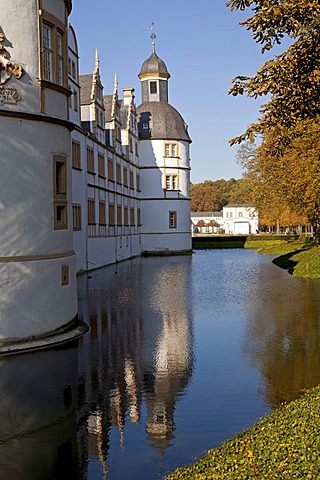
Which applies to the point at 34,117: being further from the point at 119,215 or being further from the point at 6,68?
the point at 119,215

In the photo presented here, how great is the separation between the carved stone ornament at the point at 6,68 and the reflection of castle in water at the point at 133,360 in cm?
630

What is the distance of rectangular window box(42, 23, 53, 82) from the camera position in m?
13.8

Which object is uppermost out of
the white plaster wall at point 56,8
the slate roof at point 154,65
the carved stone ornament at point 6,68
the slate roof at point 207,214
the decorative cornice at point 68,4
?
the slate roof at point 154,65

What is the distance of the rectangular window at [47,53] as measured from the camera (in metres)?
13.8

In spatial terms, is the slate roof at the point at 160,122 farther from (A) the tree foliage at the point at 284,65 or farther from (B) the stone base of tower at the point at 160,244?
(A) the tree foliage at the point at 284,65

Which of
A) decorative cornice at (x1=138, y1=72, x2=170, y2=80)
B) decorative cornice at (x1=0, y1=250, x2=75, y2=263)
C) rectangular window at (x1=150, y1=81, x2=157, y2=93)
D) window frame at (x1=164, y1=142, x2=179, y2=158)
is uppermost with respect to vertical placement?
decorative cornice at (x1=138, y1=72, x2=170, y2=80)

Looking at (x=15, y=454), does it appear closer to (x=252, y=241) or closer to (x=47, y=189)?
(x=47, y=189)

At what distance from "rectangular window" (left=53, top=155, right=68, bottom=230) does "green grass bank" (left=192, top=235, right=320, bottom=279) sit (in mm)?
16743

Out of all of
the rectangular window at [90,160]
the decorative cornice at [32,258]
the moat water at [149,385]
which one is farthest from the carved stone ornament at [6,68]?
the rectangular window at [90,160]

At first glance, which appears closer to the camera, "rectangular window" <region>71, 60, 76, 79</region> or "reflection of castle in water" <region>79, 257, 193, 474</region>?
"reflection of castle in water" <region>79, 257, 193, 474</region>

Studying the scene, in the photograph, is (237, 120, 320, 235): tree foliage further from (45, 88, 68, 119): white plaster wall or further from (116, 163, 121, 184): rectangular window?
(116, 163, 121, 184): rectangular window

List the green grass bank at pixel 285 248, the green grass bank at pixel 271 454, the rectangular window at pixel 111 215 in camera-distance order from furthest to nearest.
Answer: the rectangular window at pixel 111 215, the green grass bank at pixel 285 248, the green grass bank at pixel 271 454

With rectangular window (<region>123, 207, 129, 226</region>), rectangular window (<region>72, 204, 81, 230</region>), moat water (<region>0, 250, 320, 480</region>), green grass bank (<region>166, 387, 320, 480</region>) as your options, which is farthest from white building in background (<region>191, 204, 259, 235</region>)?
green grass bank (<region>166, 387, 320, 480</region>)

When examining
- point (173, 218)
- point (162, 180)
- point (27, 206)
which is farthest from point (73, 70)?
point (173, 218)
